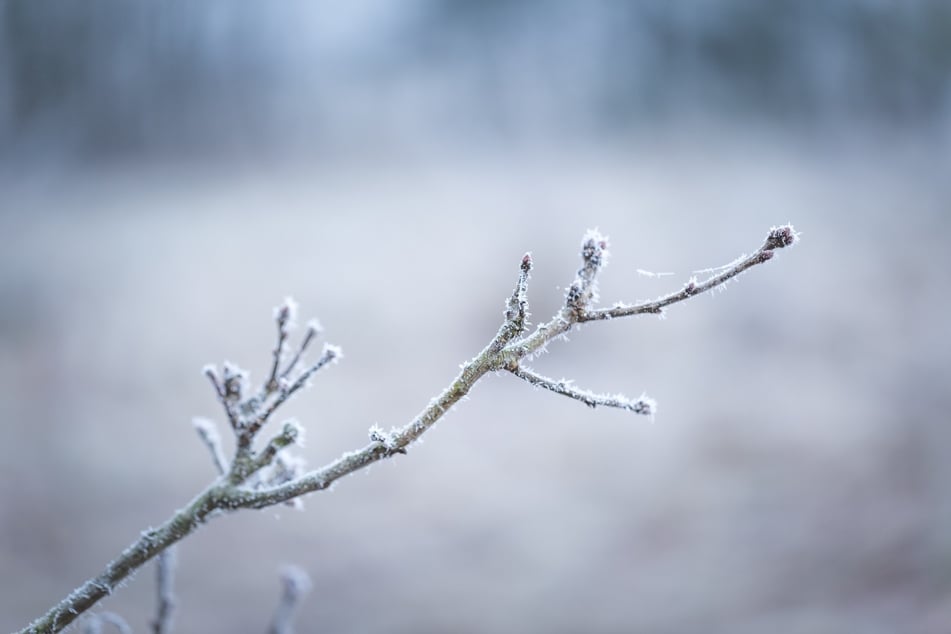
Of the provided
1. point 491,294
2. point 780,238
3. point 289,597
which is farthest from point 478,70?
point 780,238

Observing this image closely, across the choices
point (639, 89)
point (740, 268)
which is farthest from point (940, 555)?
point (639, 89)

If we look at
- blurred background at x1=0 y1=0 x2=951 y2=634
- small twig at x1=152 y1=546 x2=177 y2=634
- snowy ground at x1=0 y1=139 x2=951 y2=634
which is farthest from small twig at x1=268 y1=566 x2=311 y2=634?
snowy ground at x1=0 y1=139 x2=951 y2=634

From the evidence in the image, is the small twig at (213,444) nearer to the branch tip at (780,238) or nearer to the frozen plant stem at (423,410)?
the frozen plant stem at (423,410)

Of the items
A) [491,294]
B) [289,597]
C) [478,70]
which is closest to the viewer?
[289,597]

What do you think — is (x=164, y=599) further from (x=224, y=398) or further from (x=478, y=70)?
(x=478, y=70)

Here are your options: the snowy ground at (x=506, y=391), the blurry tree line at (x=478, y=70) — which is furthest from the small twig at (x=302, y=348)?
the blurry tree line at (x=478, y=70)

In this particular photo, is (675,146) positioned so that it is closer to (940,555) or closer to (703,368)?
(703,368)
